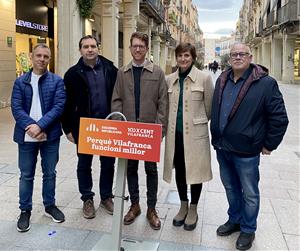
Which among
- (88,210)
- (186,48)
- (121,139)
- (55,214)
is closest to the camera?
(121,139)

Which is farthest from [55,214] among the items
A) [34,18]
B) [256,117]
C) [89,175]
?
[34,18]

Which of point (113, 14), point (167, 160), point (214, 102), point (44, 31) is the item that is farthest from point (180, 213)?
point (44, 31)

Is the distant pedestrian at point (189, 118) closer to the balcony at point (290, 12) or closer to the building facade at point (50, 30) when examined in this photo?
the building facade at point (50, 30)

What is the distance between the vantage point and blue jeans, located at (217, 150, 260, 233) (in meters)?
3.50

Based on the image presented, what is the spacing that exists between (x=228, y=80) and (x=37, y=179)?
3.26 m

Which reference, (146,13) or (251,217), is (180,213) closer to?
(251,217)

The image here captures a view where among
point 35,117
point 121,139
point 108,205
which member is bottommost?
point 108,205

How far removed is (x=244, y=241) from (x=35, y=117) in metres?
2.34

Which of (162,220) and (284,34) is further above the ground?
(284,34)

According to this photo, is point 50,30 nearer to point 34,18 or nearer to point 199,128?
point 34,18

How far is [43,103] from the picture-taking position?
3.87 meters

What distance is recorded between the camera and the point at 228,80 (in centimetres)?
356

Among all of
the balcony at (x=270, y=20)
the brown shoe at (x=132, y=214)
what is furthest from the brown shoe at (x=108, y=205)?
the balcony at (x=270, y=20)

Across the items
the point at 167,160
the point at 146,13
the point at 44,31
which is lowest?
the point at 167,160
